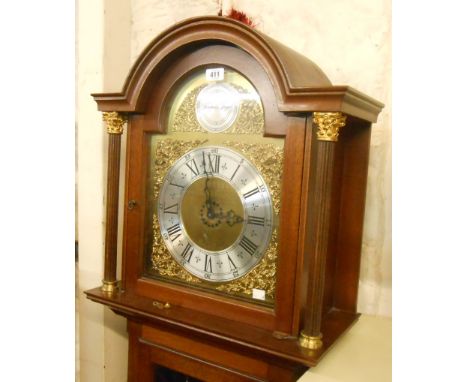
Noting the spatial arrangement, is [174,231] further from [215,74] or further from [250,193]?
[215,74]

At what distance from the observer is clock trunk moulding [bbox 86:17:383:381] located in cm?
80

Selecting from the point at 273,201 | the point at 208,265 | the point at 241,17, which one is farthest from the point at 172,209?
the point at 241,17

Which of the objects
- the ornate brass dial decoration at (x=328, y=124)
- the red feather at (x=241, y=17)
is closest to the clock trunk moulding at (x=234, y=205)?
→ the ornate brass dial decoration at (x=328, y=124)

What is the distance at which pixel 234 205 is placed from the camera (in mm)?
911

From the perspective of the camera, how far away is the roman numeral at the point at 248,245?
2.92 ft

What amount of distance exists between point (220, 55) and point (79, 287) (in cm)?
102

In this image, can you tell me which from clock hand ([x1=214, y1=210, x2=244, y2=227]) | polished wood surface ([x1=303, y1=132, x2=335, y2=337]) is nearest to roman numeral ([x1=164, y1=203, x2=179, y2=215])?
clock hand ([x1=214, y1=210, x2=244, y2=227])

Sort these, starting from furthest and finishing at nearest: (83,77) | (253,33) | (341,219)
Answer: (83,77), (341,219), (253,33)

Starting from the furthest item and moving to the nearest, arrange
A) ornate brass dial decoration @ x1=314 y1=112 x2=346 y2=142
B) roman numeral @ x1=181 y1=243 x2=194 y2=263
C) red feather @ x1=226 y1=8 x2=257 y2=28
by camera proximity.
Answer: red feather @ x1=226 y1=8 x2=257 y2=28, roman numeral @ x1=181 y1=243 x2=194 y2=263, ornate brass dial decoration @ x1=314 y1=112 x2=346 y2=142

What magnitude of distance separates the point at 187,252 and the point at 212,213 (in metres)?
0.12

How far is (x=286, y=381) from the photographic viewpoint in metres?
0.85

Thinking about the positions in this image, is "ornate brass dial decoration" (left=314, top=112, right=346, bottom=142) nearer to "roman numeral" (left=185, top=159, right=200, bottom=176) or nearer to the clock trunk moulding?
the clock trunk moulding
